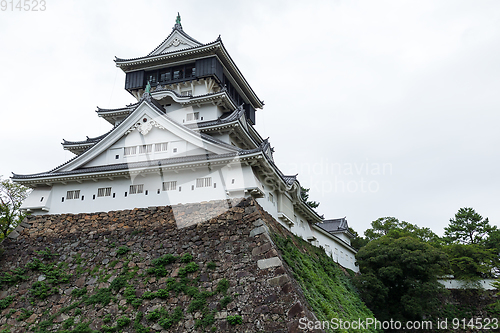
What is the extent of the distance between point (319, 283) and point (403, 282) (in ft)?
41.1

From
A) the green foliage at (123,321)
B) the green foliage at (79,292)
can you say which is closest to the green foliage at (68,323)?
the green foliage at (79,292)

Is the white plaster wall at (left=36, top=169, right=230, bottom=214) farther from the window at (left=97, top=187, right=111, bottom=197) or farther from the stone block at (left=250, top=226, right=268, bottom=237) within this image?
the stone block at (left=250, top=226, right=268, bottom=237)

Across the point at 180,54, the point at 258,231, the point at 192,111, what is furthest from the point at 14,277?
the point at 180,54

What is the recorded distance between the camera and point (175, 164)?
600 inches

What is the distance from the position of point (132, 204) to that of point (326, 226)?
900 inches

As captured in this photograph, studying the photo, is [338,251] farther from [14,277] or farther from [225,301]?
[14,277]

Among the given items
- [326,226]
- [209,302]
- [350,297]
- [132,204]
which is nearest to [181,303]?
[209,302]

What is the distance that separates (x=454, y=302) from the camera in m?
29.1

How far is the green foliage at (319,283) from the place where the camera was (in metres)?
13.8

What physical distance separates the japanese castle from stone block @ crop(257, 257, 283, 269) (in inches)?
119

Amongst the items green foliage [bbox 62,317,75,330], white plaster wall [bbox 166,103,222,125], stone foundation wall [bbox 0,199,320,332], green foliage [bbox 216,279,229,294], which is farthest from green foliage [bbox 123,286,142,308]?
white plaster wall [bbox 166,103,222,125]

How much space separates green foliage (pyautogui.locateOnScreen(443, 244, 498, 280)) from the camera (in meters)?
29.9

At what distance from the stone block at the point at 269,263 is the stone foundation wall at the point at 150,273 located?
34 mm

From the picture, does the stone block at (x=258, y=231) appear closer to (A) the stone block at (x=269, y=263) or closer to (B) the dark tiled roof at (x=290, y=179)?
(A) the stone block at (x=269, y=263)
